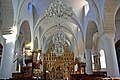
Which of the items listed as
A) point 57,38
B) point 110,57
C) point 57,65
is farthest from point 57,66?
point 110,57

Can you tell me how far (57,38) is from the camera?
47.8ft

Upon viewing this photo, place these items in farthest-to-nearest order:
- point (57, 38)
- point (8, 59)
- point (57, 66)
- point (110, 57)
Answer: point (57, 66) < point (57, 38) < point (110, 57) < point (8, 59)

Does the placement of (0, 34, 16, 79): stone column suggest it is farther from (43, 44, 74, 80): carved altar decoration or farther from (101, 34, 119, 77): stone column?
(43, 44, 74, 80): carved altar decoration

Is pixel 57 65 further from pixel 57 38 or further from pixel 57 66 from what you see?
pixel 57 38

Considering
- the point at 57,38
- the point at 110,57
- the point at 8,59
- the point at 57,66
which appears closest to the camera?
the point at 8,59

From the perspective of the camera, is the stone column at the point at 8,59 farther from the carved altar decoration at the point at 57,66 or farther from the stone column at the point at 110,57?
the carved altar decoration at the point at 57,66

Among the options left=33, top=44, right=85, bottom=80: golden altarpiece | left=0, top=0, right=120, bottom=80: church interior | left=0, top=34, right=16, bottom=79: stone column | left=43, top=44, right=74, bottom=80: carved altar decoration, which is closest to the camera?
left=0, top=34, right=16, bottom=79: stone column

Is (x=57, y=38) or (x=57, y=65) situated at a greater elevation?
(x=57, y=38)

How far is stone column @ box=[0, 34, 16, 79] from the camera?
9055mm

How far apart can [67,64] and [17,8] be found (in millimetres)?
9702

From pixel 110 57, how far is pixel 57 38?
250 inches

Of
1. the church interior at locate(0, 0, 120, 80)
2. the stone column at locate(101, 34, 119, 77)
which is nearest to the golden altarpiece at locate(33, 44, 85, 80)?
the church interior at locate(0, 0, 120, 80)

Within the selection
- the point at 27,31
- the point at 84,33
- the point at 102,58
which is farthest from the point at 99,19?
the point at 102,58

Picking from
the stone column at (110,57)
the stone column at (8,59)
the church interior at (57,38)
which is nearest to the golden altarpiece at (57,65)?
the church interior at (57,38)
